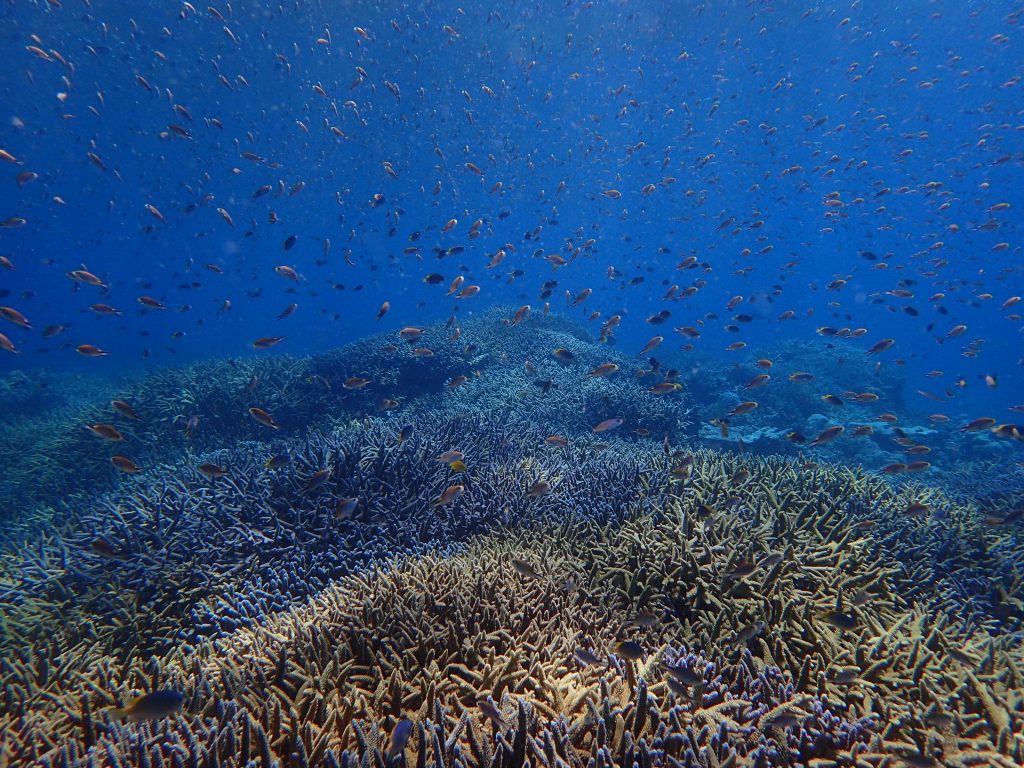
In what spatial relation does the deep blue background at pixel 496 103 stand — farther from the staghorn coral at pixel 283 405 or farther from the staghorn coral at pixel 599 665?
the staghorn coral at pixel 599 665

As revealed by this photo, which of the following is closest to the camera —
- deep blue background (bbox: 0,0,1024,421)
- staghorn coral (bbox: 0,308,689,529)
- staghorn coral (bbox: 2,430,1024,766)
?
staghorn coral (bbox: 2,430,1024,766)

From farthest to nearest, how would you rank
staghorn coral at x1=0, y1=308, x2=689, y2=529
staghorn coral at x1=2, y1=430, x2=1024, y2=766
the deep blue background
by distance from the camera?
the deep blue background
staghorn coral at x1=0, y1=308, x2=689, y2=529
staghorn coral at x1=2, y1=430, x2=1024, y2=766

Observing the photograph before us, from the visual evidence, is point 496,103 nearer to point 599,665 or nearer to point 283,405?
point 283,405

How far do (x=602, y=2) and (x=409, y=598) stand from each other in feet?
140

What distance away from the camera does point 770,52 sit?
40281 mm

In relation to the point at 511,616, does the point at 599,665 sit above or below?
below

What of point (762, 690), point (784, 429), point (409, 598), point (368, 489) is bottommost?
point (762, 690)

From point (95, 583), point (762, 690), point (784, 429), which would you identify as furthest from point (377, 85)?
point (762, 690)

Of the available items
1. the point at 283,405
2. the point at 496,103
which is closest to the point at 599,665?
Result: the point at 283,405

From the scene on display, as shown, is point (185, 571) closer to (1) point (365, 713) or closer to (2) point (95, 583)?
(2) point (95, 583)

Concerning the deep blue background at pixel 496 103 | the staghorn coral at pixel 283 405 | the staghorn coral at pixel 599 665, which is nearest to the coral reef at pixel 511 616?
the staghorn coral at pixel 599 665

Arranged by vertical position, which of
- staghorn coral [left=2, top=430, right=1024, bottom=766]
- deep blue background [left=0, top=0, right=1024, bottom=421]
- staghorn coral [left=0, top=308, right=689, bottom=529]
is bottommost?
staghorn coral [left=2, top=430, right=1024, bottom=766]

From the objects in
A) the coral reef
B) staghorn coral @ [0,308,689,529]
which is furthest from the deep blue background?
the coral reef

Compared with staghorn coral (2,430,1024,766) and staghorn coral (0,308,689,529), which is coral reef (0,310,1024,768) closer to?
staghorn coral (2,430,1024,766)
